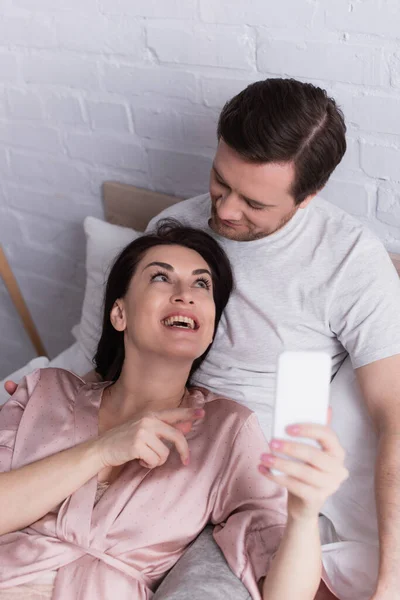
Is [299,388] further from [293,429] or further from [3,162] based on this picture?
[3,162]

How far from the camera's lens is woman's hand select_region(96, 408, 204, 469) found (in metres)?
1.20

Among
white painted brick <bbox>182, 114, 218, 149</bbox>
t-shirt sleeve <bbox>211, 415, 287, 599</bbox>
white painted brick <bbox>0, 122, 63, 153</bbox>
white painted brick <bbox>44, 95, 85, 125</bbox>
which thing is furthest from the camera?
white painted brick <bbox>0, 122, 63, 153</bbox>

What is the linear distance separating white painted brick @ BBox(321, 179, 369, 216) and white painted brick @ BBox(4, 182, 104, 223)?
2.54 feet

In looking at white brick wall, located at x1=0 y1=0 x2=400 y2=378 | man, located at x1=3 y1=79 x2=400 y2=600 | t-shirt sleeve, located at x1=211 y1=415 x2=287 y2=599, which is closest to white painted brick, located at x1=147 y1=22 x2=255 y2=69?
white brick wall, located at x1=0 y1=0 x2=400 y2=378

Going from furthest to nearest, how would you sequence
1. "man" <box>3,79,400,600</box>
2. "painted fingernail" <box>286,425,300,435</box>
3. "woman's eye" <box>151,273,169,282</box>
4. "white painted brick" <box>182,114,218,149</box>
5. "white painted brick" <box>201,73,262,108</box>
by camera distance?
"white painted brick" <box>182,114,218,149</box>
"white painted brick" <box>201,73,262,108</box>
"woman's eye" <box>151,273,169,282</box>
"man" <box>3,79,400,600</box>
"painted fingernail" <box>286,425,300,435</box>

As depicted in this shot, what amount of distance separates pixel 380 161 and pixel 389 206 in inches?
4.3

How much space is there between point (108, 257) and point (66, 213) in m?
0.45

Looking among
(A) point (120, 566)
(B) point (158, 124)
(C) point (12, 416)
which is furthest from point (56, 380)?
(B) point (158, 124)

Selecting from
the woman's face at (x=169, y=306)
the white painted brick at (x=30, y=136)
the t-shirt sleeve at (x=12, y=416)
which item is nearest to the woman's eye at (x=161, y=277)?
the woman's face at (x=169, y=306)

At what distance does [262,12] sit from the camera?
1553mm

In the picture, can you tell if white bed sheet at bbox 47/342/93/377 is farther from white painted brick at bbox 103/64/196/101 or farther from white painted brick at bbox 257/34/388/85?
white painted brick at bbox 257/34/388/85

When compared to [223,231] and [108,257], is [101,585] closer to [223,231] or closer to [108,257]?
[223,231]

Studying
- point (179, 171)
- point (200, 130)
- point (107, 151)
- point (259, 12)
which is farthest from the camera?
point (107, 151)

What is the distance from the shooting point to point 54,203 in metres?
2.26
